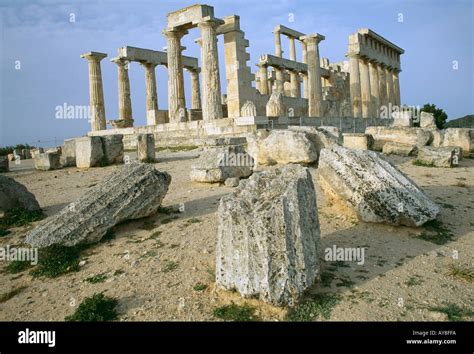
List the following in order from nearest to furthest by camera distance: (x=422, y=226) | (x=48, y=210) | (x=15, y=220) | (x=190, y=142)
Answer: (x=422, y=226) < (x=15, y=220) < (x=48, y=210) < (x=190, y=142)

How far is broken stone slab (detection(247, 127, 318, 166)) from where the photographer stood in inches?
377

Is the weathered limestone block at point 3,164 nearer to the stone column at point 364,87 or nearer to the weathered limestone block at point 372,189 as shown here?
the weathered limestone block at point 372,189

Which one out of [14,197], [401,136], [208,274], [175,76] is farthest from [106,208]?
[175,76]

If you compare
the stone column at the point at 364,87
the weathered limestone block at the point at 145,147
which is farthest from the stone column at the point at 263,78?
the weathered limestone block at the point at 145,147

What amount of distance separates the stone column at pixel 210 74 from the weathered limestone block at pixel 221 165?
1227 cm

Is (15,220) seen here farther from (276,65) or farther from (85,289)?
(276,65)

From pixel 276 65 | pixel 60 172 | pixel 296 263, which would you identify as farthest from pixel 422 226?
pixel 276 65

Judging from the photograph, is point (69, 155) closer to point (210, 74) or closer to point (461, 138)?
point (210, 74)

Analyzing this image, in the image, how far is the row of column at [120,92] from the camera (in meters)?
26.5

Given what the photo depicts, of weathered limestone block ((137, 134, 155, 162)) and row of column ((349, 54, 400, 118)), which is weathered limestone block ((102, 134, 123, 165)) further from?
row of column ((349, 54, 400, 118))

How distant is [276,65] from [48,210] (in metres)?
25.4
